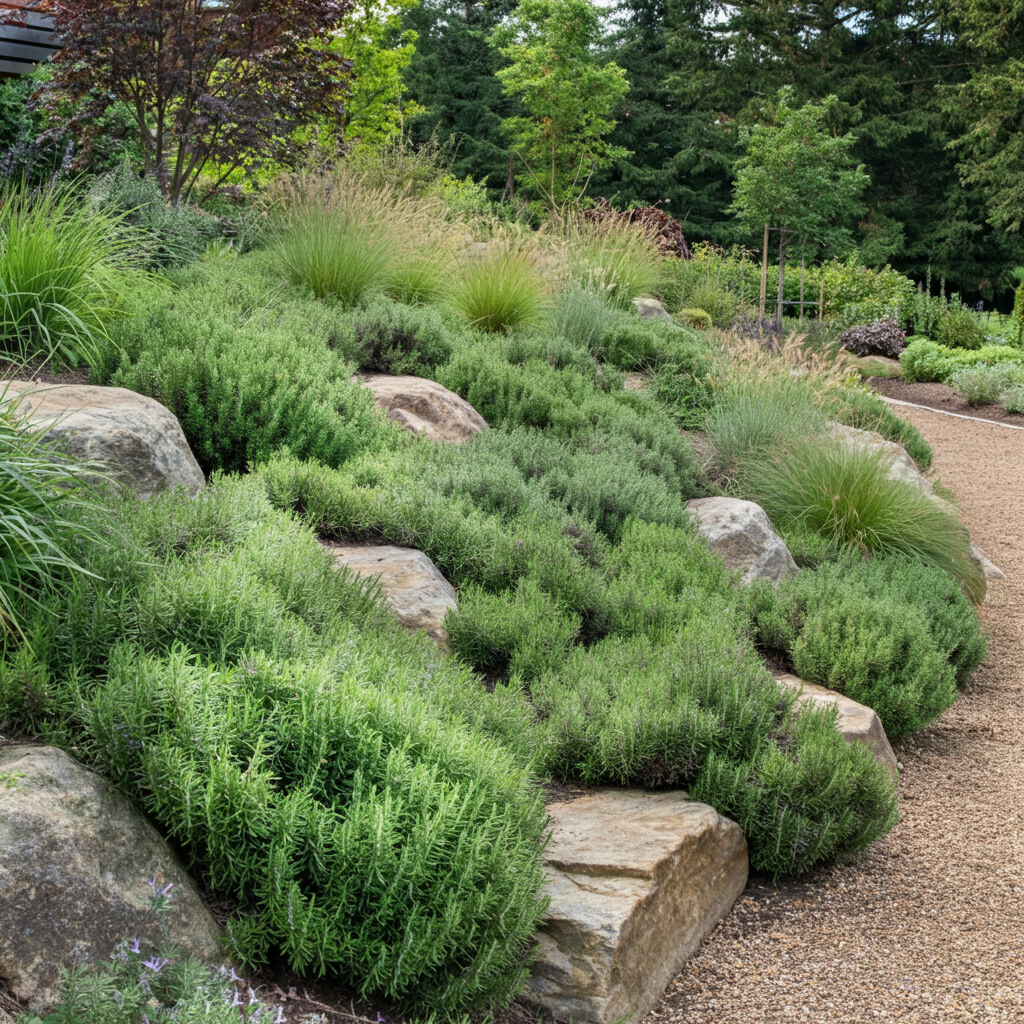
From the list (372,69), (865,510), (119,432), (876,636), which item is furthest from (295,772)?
(372,69)

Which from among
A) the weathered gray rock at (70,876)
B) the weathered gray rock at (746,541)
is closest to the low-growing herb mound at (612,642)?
the weathered gray rock at (746,541)

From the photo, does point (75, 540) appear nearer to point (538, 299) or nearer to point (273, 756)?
point (273, 756)

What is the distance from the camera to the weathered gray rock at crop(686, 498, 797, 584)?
5.04 m

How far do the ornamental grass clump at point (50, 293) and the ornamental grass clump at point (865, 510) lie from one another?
4120mm

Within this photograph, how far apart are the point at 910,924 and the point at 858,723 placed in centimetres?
90

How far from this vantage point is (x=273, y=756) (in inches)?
75.1

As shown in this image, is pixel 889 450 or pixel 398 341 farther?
pixel 889 450

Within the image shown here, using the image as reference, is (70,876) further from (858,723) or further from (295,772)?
(858,723)

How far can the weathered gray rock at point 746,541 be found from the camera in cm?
504

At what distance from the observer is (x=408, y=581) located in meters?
3.65

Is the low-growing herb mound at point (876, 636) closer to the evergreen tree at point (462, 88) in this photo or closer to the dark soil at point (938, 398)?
the dark soil at point (938, 398)

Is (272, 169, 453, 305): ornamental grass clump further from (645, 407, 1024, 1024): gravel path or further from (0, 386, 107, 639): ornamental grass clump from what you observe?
(645, 407, 1024, 1024): gravel path

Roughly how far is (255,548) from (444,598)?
1063 mm

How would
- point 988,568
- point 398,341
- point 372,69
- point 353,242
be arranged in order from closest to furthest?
point 398,341, point 988,568, point 353,242, point 372,69
